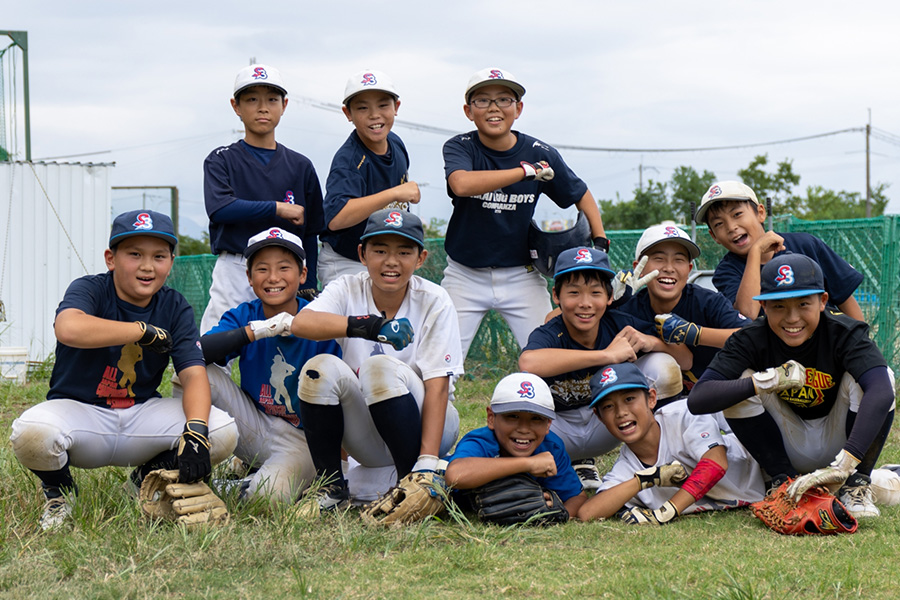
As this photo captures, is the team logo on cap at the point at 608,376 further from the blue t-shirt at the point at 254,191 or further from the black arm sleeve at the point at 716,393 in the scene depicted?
the blue t-shirt at the point at 254,191

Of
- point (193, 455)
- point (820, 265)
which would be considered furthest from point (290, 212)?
point (820, 265)

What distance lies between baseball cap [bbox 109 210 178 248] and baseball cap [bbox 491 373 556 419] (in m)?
1.55

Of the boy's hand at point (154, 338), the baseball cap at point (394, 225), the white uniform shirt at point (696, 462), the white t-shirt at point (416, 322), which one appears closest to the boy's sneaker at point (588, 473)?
the white uniform shirt at point (696, 462)

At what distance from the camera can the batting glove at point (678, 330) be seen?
409 cm

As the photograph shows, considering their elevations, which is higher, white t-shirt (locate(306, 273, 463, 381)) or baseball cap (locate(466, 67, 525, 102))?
baseball cap (locate(466, 67, 525, 102))

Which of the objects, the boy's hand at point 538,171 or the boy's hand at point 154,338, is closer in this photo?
the boy's hand at point 154,338

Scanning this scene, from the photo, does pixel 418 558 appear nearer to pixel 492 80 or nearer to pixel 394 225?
pixel 394 225

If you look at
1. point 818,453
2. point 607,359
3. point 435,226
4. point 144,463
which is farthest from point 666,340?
point 435,226

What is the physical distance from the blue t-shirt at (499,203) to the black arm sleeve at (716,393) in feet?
5.37

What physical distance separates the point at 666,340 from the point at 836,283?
108 centimetres

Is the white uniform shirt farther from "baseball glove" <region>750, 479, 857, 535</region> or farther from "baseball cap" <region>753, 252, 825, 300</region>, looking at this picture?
"baseball cap" <region>753, 252, 825, 300</region>

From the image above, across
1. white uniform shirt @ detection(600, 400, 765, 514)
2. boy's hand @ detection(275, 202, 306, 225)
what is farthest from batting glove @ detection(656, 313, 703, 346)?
boy's hand @ detection(275, 202, 306, 225)

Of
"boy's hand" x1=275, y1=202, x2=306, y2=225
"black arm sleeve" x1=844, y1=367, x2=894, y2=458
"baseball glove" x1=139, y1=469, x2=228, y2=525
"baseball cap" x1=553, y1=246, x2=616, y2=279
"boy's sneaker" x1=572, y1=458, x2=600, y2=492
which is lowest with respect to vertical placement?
"boy's sneaker" x1=572, y1=458, x2=600, y2=492

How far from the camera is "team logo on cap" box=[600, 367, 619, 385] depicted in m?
3.76
